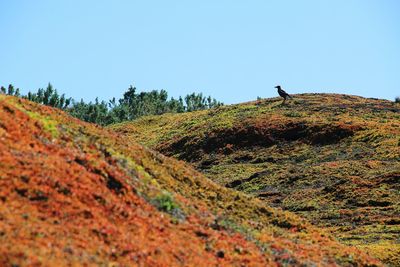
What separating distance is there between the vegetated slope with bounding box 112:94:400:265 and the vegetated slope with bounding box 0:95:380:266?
40.9 ft

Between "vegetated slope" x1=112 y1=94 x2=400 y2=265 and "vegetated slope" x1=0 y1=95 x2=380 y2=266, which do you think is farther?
"vegetated slope" x1=112 y1=94 x2=400 y2=265

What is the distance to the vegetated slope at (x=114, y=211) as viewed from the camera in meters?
16.5

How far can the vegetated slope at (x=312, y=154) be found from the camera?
53.3 meters

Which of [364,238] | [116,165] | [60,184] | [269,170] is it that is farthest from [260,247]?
[269,170]

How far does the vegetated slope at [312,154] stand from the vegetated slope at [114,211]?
12469 millimetres

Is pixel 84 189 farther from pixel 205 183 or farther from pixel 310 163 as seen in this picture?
pixel 310 163

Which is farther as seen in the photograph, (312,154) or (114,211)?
(312,154)

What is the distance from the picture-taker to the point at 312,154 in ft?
269

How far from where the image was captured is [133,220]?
19.9 metres

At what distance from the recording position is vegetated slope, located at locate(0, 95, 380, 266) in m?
16.5

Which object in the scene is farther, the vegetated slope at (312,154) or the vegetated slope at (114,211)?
the vegetated slope at (312,154)

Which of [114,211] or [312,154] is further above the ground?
[312,154]

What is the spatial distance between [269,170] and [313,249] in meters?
49.9

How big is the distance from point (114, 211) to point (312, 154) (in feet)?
211
